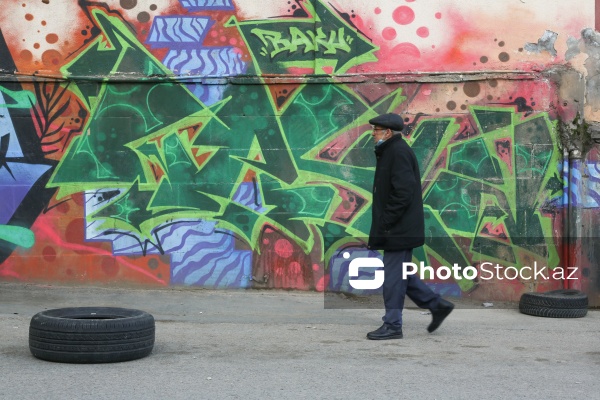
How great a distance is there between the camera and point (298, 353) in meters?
6.77

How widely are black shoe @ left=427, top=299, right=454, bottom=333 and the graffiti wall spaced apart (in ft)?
7.78

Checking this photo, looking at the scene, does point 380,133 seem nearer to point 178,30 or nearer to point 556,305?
point 556,305

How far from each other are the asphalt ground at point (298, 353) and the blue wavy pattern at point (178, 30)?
2806mm

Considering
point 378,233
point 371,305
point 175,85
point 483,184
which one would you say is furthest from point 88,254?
point 483,184

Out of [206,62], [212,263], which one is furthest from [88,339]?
[206,62]

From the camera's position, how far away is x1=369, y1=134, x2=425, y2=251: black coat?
287 inches

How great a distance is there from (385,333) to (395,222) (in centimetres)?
94

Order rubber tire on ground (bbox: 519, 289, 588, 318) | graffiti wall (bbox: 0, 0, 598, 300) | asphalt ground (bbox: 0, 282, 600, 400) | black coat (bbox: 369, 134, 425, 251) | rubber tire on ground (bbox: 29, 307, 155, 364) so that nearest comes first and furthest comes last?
1. asphalt ground (bbox: 0, 282, 600, 400)
2. rubber tire on ground (bbox: 29, 307, 155, 364)
3. black coat (bbox: 369, 134, 425, 251)
4. rubber tire on ground (bbox: 519, 289, 588, 318)
5. graffiti wall (bbox: 0, 0, 598, 300)

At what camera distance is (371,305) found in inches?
380

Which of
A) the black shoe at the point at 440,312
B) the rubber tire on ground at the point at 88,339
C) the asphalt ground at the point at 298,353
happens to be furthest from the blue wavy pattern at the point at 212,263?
the rubber tire on ground at the point at 88,339

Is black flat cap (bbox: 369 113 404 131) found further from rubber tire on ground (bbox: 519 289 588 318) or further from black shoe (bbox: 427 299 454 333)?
rubber tire on ground (bbox: 519 289 588 318)

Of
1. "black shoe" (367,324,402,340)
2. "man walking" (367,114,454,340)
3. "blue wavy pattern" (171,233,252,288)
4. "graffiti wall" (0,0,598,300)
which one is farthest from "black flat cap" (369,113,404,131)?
"blue wavy pattern" (171,233,252,288)

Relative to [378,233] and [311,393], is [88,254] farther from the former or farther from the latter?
[311,393]

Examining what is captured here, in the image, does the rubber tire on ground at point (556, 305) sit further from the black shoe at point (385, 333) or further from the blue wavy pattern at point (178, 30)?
the blue wavy pattern at point (178, 30)
